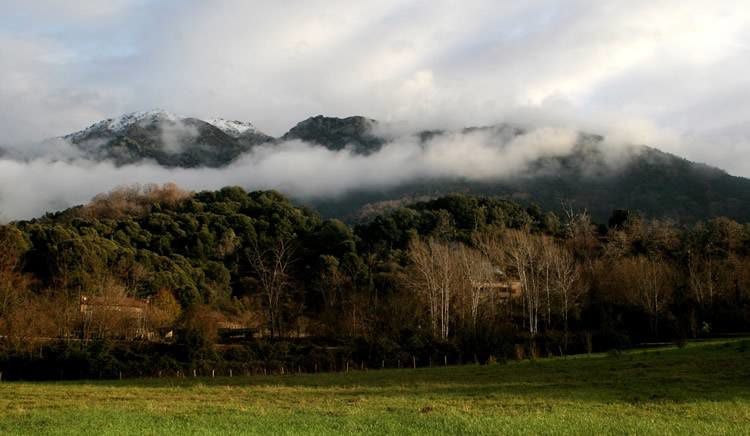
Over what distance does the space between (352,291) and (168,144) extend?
124 m

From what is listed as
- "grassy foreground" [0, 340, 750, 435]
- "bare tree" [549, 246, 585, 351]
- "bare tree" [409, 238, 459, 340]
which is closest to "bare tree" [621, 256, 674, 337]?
"bare tree" [549, 246, 585, 351]

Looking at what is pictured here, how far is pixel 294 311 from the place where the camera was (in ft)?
198

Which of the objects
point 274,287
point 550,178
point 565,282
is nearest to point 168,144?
point 550,178

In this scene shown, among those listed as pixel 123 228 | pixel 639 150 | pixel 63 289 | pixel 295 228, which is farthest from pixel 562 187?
pixel 63 289

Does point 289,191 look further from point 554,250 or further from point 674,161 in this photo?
point 554,250

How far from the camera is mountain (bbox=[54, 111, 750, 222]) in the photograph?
301 feet

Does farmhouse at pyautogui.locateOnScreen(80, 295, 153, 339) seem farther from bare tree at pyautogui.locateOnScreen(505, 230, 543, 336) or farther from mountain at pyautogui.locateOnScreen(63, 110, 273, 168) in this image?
mountain at pyautogui.locateOnScreen(63, 110, 273, 168)

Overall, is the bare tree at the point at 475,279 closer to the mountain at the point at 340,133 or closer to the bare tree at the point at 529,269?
the bare tree at the point at 529,269

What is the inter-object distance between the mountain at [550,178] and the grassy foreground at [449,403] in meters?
63.4

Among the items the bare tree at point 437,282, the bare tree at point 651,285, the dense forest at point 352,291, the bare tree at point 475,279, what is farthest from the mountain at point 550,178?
the bare tree at point 437,282

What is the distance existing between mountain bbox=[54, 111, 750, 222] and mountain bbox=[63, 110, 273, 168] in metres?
0.32

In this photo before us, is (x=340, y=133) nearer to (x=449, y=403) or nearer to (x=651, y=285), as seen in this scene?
(x=651, y=285)

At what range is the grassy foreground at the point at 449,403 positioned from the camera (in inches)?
612

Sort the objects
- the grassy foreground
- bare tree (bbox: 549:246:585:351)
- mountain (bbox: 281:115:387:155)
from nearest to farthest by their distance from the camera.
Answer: the grassy foreground
bare tree (bbox: 549:246:585:351)
mountain (bbox: 281:115:387:155)
